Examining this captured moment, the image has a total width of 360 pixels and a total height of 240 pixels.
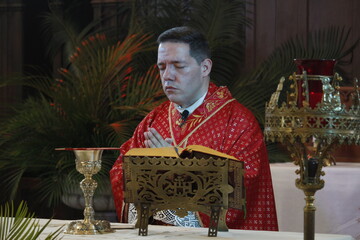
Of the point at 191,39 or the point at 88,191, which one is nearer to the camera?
the point at 88,191

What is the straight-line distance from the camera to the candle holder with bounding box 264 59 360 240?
2395mm

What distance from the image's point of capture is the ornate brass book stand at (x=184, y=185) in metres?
2.92

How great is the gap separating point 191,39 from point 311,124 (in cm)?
179

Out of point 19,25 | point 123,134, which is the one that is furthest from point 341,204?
point 19,25

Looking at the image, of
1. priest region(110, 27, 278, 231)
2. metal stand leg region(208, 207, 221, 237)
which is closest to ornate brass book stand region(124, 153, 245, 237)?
metal stand leg region(208, 207, 221, 237)

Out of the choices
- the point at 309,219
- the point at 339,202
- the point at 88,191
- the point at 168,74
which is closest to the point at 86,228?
the point at 88,191

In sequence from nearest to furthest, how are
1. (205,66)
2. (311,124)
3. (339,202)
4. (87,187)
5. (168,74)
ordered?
(311,124), (87,187), (168,74), (205,66), (339,202)

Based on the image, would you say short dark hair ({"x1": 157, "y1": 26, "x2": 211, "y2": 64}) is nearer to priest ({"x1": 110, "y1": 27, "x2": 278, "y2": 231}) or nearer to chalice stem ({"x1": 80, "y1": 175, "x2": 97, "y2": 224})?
priest ({"x1": 110, "y1": 27, "x2": 278, "y2": 231})

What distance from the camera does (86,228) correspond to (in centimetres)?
306

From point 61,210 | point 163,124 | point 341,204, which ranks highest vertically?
point 163,124

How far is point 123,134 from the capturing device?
6258 millimetres

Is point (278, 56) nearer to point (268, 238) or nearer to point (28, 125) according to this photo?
point (28, 125)

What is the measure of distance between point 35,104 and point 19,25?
5.57 feet

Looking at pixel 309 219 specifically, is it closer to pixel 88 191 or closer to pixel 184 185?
pixel 184 185
